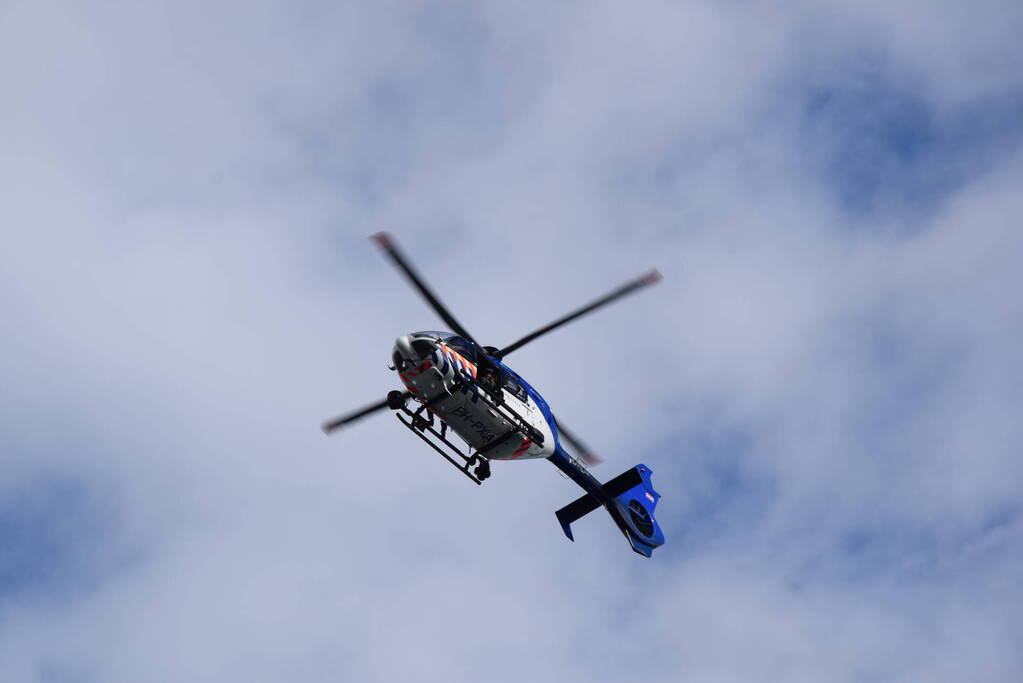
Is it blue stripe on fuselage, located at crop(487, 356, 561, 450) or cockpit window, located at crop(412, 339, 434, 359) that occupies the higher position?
blue stripe on fuselage, located at crop(487, 356, 561, 450)

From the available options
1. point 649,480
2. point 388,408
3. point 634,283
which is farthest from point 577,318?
point 649,480

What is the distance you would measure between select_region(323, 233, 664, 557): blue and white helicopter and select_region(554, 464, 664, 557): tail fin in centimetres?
202

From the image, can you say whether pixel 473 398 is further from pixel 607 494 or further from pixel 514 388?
pixel 607 494

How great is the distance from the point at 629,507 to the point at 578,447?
13.6 ft

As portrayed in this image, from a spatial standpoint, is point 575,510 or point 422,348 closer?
point 422,348

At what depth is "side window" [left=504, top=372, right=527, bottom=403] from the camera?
3928 centimetres

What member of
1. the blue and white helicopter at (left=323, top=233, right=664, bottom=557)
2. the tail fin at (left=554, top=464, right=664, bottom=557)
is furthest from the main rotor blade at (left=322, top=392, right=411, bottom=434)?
the tail fin at (left=554, top=464, right=664, bottom=557)

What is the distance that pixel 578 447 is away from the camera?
43562 mm

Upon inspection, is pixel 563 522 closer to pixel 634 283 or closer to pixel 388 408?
pixel 388 408

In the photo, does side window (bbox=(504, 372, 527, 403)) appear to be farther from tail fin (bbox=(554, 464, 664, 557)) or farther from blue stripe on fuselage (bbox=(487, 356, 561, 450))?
tail fin (bbox=(554, 464, 664, 557))

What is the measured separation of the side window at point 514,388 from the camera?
1547 inches

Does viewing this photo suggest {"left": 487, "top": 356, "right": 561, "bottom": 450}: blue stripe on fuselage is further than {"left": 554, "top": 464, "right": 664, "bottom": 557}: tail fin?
No

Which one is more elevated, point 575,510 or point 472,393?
point 575,510

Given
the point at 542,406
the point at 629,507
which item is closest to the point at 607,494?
the point at 629,507
